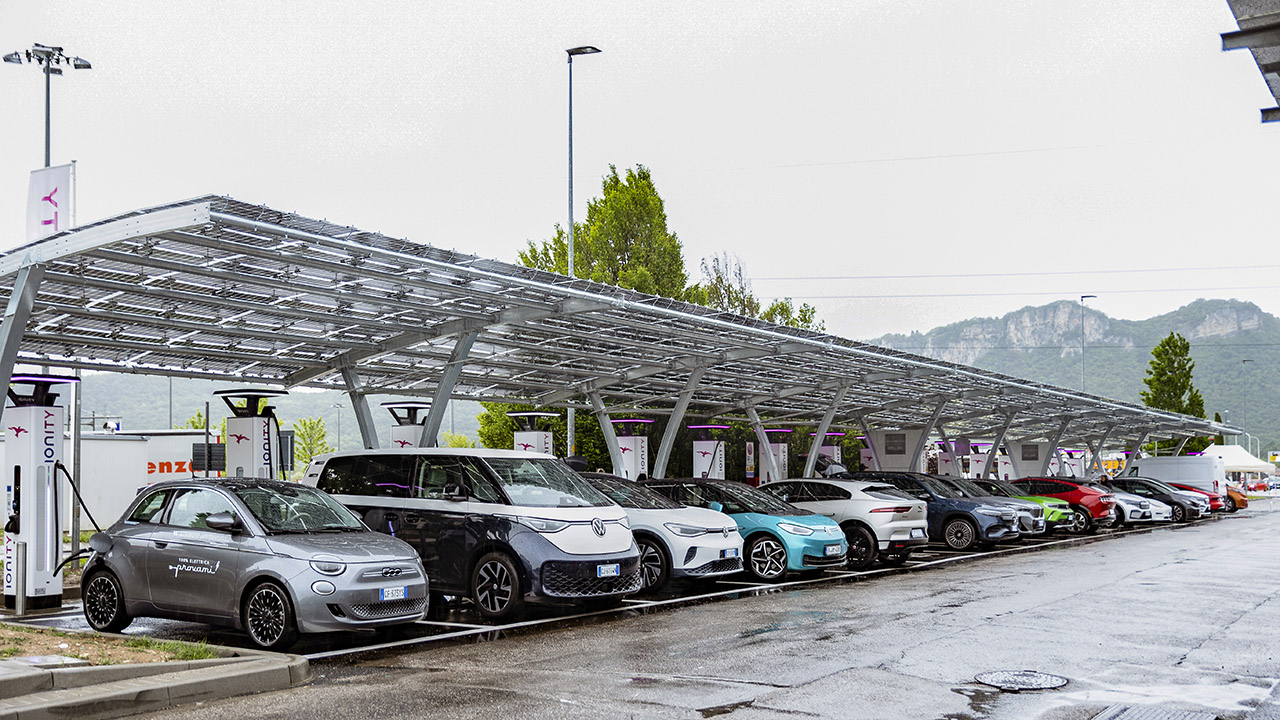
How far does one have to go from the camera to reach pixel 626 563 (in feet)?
41.7

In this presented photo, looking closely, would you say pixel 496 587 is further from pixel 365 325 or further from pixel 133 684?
pixel 365 325

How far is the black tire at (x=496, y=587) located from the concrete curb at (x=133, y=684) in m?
3.31

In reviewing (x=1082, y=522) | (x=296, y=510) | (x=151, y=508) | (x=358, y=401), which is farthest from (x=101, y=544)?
(x=1082, y=522)

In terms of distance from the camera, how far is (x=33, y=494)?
43.7 feet

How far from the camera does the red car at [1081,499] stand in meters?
28.9

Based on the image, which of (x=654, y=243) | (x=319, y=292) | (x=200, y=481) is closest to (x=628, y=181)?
(x=654, y=243)

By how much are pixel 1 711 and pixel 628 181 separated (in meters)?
38.9

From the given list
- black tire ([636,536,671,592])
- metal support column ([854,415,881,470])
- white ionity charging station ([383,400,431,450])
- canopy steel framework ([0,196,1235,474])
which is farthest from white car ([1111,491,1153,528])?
black tire ([636,536,671,592])

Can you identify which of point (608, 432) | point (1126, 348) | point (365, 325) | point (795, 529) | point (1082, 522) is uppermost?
point (1126, 348)

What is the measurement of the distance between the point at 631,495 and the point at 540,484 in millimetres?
2810

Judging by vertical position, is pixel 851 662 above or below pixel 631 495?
below

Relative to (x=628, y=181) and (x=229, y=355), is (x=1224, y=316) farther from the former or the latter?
(x=229, y=355)

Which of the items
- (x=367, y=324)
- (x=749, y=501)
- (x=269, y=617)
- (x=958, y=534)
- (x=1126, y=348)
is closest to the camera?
(x=269, y=617)

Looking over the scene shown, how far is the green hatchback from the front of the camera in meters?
26.7
